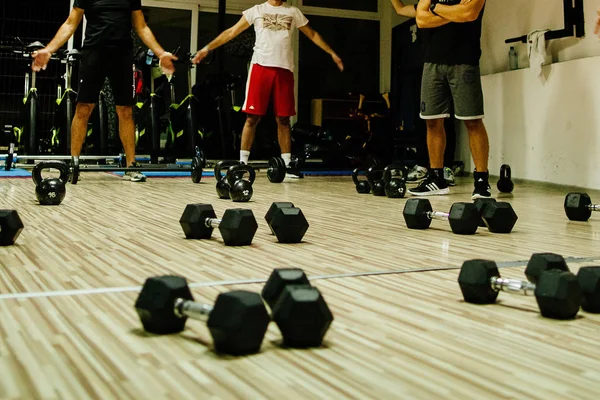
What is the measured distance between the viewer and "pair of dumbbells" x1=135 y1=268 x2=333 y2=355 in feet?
3.40

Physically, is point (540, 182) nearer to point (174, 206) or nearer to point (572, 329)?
point (174, 206)

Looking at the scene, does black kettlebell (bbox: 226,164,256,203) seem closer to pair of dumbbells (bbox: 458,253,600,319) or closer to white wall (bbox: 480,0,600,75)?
pair of dumbbells (bbox: 458,253,600,319)

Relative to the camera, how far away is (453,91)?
14.2 ft

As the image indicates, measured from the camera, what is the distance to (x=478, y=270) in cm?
143

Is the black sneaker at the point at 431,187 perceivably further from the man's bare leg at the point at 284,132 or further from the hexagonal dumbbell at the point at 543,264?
the hexagonal dumbbell at the point at 543,264

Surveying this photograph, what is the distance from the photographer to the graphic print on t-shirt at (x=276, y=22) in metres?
5.80

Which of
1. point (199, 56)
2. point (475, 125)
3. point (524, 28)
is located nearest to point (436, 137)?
point (475, 125)

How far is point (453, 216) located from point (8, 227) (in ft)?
5.11

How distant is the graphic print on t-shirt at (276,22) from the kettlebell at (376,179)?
70.8 inches

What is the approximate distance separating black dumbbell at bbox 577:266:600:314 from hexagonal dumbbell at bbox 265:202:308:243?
1.10m

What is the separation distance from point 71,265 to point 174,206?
1761 mm

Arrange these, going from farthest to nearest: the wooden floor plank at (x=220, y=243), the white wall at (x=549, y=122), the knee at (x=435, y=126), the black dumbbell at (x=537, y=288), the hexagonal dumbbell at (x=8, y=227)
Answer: the white wall at (x=549, y=122) < the knee at (x=435, y=126) < the hexagonal dumbbell at (x=8, y=227) < the wooden floor plank at (x=220, y=243) < the black dumbbell at (x=537, y=288)

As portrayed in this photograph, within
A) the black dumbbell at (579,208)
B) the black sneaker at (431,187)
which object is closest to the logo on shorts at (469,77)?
the black sneaker at (431,187)

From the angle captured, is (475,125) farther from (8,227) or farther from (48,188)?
(8,227)
